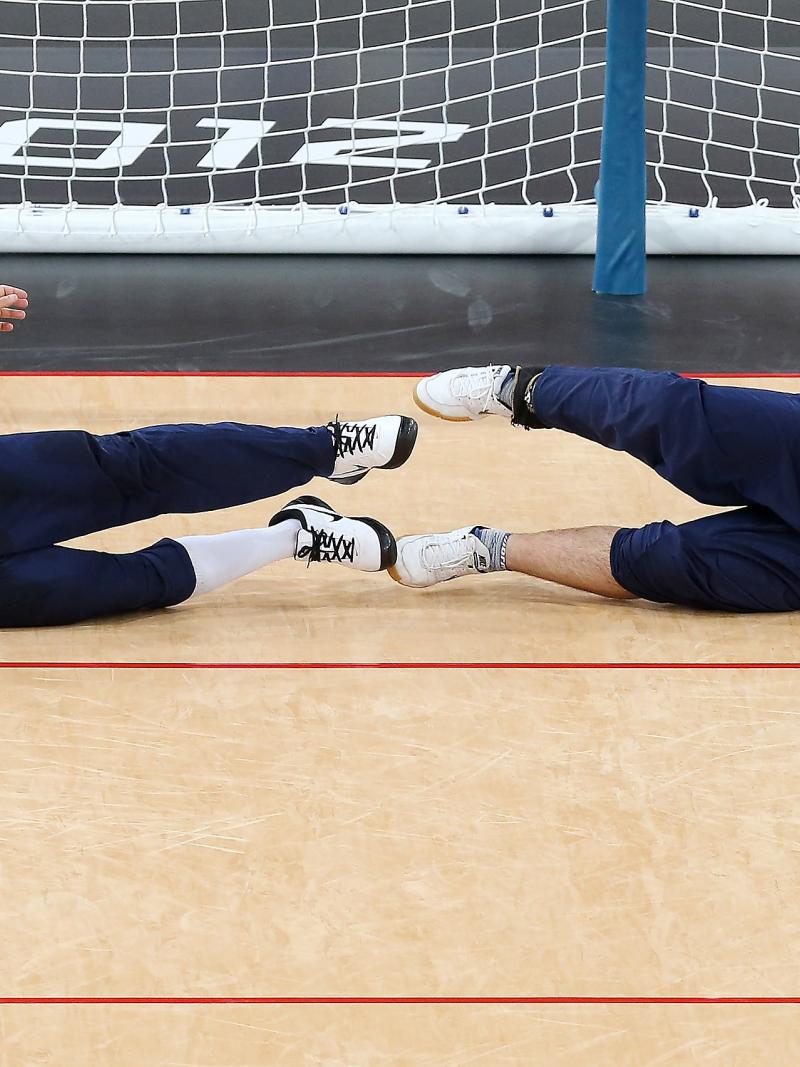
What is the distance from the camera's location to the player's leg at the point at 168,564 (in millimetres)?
2771

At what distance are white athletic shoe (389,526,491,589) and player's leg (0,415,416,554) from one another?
0.20m

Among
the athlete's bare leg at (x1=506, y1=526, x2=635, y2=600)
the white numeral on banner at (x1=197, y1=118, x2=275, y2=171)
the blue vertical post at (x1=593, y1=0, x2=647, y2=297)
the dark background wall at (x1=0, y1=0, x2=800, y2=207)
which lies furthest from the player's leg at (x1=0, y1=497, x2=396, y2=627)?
the white numeral on banner at (x1=197, y1=118, x2=275, y2=171)

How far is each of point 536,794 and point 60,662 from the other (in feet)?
3.30

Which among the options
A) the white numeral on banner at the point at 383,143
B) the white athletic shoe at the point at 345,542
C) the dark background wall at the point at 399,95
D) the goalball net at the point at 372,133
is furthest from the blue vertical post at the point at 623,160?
the white athletic shoe at the point at 345,542

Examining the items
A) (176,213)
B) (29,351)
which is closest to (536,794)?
(29,351)

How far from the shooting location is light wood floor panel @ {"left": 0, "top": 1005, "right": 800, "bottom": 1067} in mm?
1715

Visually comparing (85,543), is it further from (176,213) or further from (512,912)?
(176,213)

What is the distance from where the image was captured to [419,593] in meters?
3.08

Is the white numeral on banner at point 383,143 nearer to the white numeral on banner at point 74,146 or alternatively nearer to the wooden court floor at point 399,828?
the white numeral on banner at point 74,146

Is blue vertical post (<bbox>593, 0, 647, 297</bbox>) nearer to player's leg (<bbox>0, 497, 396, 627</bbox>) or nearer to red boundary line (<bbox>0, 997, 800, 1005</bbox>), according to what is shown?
player's leg (<bbox>0, 497, 396, 627</bbox>)

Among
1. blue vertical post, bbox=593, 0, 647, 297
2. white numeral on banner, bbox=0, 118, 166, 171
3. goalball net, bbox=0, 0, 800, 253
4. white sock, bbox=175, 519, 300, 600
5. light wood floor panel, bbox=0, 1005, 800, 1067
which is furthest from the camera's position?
white numeral on banner, bbox=0, 118, 166, 171

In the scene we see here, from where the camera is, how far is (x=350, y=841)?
2143 millimetres

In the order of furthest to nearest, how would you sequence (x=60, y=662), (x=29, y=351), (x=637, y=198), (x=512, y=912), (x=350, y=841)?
(x=637, y=198)
(x=29, y=351)
(x=60, y=662)
(x=350, y=841)
(x=512, y=912)

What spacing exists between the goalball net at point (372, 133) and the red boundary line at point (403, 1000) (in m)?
4.78
